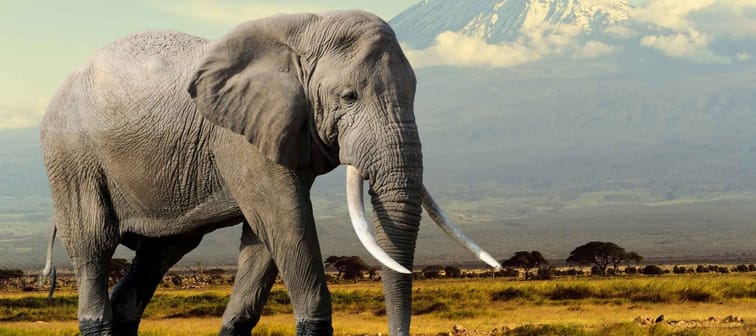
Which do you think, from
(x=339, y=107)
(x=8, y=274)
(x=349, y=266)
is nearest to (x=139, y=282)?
(x=339, y=107)

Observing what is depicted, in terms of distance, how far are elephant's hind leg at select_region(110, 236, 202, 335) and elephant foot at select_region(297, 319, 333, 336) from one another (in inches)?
99.6

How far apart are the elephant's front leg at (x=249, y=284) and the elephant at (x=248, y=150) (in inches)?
0.5

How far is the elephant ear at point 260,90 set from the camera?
936 centimetres

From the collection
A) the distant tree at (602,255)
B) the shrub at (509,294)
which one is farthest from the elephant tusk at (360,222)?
the distant tree at (602,255)

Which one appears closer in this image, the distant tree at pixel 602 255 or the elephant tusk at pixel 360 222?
the elephant tusk at pixel 360 222

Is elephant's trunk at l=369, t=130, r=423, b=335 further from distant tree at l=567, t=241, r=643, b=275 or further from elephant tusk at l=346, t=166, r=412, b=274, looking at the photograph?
distant tree at l=567, t=241, r=643, b=275

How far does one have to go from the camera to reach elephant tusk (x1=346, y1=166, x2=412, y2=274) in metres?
9.01

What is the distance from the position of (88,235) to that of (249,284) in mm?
1765

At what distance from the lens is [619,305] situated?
106 ft

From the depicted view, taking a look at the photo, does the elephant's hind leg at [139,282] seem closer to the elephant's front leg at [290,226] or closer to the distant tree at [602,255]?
the elephant's front leg at [290,226]

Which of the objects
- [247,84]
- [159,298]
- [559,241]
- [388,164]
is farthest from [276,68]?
[559,241]

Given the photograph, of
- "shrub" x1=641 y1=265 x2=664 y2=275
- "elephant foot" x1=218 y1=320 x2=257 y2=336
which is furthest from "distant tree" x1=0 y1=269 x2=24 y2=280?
"elephant foot" x1=218 y1=320 x2=257 y2=336

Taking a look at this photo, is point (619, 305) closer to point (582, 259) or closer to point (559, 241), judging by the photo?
point (582, 259)

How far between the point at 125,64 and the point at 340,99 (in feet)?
9.25
